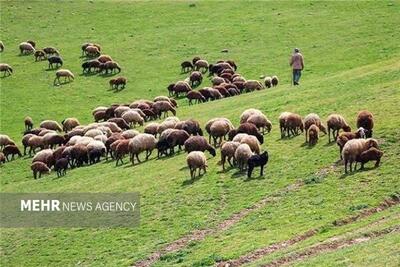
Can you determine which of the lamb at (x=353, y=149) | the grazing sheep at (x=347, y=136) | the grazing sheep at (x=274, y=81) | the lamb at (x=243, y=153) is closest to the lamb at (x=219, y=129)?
the lamb at (x=243, y=153)

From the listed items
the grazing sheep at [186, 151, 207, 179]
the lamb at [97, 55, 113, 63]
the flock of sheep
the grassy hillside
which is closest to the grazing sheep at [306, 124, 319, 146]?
the flock of sheep

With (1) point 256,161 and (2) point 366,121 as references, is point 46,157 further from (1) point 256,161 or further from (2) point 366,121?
(2) point 366,121

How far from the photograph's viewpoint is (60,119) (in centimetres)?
4803

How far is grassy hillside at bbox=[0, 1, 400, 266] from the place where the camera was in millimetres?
22859

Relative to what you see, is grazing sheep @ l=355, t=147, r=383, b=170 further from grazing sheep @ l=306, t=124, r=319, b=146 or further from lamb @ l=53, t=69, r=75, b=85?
lamb @ l=53, t=69, r=75, b=85

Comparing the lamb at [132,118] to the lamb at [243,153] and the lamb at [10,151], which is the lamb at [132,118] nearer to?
the lamb at [10,151]

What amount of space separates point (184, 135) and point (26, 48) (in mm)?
34444

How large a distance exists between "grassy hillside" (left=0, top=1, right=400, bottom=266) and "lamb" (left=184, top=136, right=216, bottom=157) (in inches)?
27.5

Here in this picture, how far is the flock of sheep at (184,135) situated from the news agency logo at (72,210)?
3.17 m

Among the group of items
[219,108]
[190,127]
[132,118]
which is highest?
[190,127]

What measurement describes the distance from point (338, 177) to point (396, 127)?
5004 millimetres

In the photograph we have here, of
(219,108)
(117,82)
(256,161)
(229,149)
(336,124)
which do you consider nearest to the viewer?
(256,161)

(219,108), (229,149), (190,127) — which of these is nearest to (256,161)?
(229,149)

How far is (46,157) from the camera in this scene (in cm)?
3638
